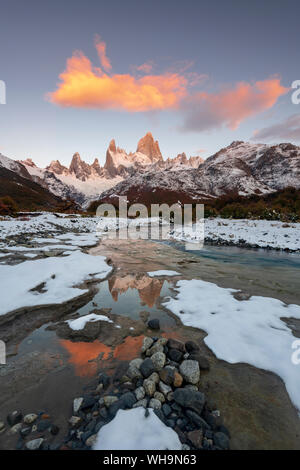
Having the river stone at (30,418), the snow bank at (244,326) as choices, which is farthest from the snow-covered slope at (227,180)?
the river stone at (30,418)

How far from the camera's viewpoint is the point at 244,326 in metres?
5.52

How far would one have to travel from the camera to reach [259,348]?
4.67m

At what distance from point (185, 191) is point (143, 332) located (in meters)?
144

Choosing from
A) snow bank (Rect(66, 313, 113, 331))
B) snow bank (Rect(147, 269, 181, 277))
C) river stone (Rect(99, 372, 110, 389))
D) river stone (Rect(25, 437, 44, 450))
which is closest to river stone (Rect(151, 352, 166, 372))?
river stone (Rect(99, 372, 110, 389))

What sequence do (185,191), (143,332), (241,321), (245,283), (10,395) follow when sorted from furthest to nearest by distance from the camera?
(185,191), (245,283), (241,321), (143,332), (10,395)

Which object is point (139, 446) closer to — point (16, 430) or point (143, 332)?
point (16, 430)

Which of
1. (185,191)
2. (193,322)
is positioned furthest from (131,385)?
(185,191)

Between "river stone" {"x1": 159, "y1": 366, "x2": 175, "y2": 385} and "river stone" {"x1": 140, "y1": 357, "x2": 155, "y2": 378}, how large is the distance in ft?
0.63

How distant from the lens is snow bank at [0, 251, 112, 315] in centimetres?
670

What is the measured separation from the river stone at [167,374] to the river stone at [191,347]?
2.81 ft

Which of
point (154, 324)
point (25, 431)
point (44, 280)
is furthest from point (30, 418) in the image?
point (44, 280)

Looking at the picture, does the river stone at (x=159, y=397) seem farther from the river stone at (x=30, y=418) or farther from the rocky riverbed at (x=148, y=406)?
the river stone at (x=30, y=418)

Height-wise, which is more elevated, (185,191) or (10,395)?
(185,191)

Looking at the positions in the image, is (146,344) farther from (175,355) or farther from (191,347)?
(191,347)
